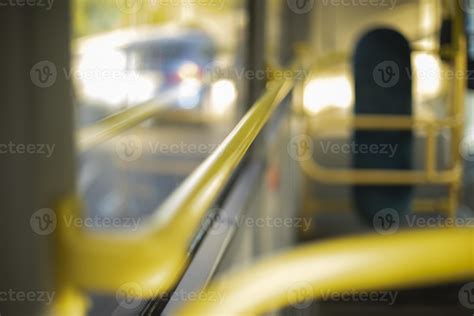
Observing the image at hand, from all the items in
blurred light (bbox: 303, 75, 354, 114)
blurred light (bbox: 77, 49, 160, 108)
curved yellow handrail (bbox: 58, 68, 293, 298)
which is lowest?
blurred light (bbox: 303, 75, 354, 114)

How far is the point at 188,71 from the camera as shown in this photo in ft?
18.2

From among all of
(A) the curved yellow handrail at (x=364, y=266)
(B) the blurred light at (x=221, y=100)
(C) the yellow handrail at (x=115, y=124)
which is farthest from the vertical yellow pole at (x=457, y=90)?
(A) the curved yellow handrail at (x=364, y=266)

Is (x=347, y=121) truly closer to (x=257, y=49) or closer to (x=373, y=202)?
(x=373, y=202)

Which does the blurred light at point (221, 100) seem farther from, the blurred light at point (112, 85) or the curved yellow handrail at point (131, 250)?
the curved yellow handrail at point (131, 250)

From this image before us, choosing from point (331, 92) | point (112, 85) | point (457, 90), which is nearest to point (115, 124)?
point (112, 85)

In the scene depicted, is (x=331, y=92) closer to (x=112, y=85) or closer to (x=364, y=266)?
(x=112, y=85)

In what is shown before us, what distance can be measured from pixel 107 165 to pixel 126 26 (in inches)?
44.7

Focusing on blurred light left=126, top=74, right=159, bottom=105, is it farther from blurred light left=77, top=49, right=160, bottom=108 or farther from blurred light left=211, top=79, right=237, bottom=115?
blurred light left=211, top=79, right=237, bottom=115

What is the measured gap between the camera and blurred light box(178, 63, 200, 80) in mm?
5311

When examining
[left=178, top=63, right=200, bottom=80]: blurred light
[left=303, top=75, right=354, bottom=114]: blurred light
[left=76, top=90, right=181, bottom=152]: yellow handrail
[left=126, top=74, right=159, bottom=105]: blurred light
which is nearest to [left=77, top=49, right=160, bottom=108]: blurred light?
[left=126, top=74, right=159, bottom=105]: blurred light

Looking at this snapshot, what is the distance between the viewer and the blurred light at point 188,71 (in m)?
5.31

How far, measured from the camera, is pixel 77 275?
0.44 m

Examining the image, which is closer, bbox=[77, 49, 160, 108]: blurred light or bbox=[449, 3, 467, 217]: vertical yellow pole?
bbox=[77, 49, 160, 108]: blurred light

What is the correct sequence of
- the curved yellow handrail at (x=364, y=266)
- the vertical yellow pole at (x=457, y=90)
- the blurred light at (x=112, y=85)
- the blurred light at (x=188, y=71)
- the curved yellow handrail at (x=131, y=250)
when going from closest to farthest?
the curved yellow handrail at (x=131, y=250)
the curved yellow handrail at (x=364, y=266)
the blurred light at (x=112, y=85)
the vertical yellow pole at (x=457, y=90)
the blurred light at (x=188, y=71)
